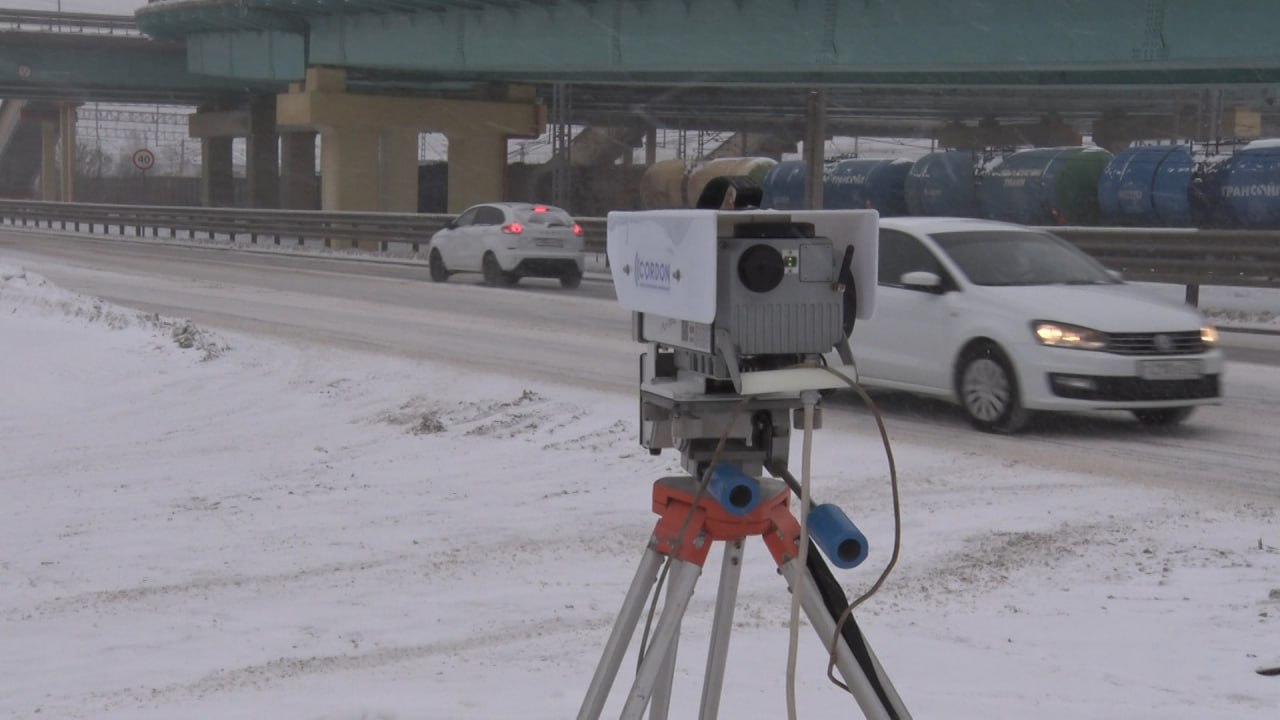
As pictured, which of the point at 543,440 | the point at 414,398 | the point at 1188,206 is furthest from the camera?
the point at 1188,206

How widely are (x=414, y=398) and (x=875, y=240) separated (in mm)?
9550

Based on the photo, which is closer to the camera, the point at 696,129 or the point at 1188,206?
the point at 1188,206

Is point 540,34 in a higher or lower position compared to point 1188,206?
higher

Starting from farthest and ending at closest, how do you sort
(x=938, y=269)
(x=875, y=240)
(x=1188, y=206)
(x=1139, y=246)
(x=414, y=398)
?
(x=1188, y=206) → (x=1139, y=246) → (x=414, y=398) → (x=938, y=269) → (x=875, y=240)

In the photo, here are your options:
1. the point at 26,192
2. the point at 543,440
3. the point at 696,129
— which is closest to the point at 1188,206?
the point at 543,440

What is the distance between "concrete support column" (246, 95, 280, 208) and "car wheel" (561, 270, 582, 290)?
38.2 meters

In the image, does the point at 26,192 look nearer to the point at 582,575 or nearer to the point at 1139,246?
the point at 1139,246

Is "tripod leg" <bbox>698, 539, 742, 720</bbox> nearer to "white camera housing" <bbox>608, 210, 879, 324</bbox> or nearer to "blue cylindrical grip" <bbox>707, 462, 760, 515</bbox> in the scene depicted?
"blue cylindrical grip" <bbox>707, 462, 760, 515</bbox>

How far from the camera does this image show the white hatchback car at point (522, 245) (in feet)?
84.1

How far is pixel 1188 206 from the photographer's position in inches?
1293

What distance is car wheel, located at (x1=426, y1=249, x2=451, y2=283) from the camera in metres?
27.3

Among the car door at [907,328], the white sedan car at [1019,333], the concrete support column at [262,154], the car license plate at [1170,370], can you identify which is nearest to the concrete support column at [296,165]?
the concrete support column at [262,154]

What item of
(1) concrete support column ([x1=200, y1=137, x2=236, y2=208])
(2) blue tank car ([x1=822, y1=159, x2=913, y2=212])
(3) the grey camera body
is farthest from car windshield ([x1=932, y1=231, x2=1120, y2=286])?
(1) concrete support column ([x1=200, y1=137, x2=236, y2=208])

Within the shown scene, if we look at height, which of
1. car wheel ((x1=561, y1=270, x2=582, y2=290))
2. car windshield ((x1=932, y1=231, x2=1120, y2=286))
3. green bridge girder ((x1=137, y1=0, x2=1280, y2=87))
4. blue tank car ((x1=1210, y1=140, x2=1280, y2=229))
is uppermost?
green bridge girder ((x1=137, y1=0, x2=1280, y2=87))
